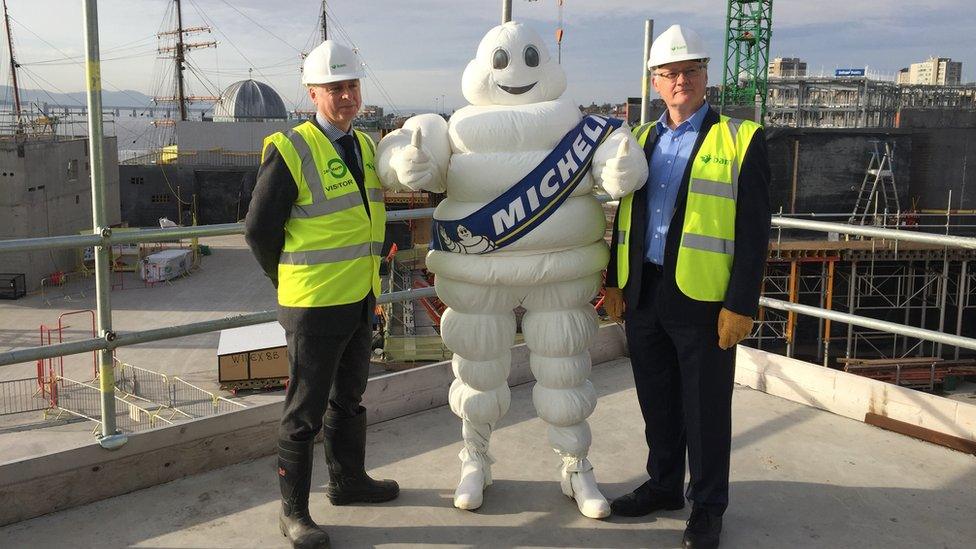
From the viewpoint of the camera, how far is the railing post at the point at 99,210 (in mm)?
3125

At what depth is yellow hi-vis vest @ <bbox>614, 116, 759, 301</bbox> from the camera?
2.90 meters

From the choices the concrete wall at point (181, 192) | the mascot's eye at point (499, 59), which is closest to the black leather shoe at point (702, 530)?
the mascot's eye at point (499, 59)

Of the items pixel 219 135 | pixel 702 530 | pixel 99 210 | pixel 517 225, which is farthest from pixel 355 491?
pixel 219 135

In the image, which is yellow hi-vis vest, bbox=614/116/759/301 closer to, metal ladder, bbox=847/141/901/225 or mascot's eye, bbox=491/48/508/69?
mascot's eye, bbox=491/48/508/69

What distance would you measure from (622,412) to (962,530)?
69.1 inches

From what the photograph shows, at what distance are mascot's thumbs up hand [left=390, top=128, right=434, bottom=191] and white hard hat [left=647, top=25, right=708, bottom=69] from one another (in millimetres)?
1016

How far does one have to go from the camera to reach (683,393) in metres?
3.06

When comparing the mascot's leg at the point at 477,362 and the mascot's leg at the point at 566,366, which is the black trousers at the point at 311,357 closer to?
the mascot's leg at the point at 477,362

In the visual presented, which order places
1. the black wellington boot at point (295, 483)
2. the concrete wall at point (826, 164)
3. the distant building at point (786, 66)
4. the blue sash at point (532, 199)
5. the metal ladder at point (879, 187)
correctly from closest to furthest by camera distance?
the black wellington boot at point (295, 483), the blue sash at point (532, 199), the metal ladder at point (879, 187), the concrete wall at point (826, 164), the distant building at point (786, 66)

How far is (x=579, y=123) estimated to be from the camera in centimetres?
321

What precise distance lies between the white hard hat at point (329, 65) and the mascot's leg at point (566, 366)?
1.19 m

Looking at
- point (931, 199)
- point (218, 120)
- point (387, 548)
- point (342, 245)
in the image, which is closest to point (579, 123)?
point (342, 245)

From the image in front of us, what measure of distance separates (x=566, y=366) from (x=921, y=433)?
210 centimetres

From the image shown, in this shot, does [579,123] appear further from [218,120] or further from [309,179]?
[218,120]
